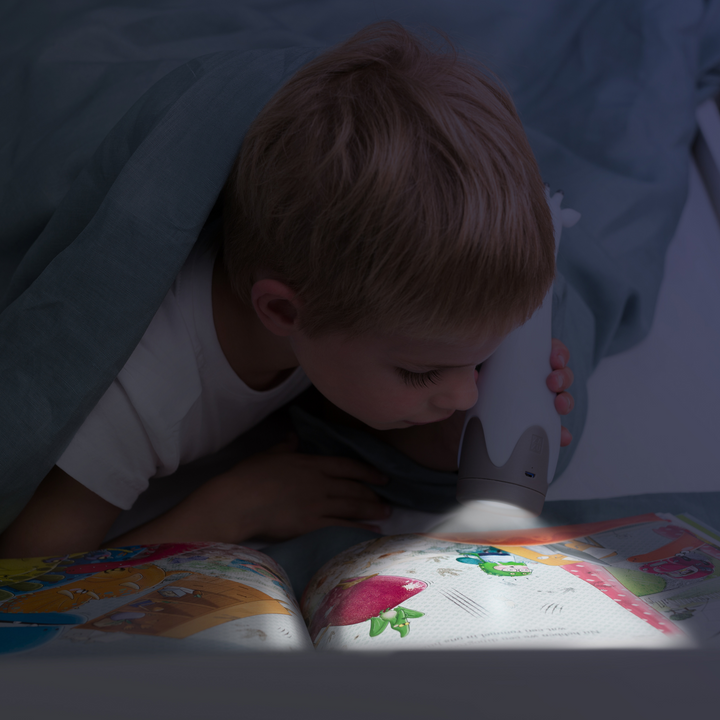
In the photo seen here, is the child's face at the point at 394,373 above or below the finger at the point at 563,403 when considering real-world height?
above

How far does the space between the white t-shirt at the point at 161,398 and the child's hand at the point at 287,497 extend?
76 millimetres

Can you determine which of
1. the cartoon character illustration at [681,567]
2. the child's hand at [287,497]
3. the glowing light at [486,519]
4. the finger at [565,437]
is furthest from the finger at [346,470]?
the cartoon character illustration at [681,567]

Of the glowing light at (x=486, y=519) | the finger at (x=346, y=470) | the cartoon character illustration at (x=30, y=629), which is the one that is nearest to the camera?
the cartoon character illustration at (x=30, y=629)

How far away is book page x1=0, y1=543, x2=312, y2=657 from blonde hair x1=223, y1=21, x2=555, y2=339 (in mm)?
215

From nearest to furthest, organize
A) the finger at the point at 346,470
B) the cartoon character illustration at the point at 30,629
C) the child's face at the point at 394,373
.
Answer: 1. the cartoon character illustration at the point at 30,629
2. the child's face at the point at 394,373
3. the finger at the point at 346,470

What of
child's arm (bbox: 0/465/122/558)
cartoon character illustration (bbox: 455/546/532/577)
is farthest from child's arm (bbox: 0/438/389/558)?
cartoon character illustration (bbox: 455/546/532/577)

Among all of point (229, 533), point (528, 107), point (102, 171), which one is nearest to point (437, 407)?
point (229, 533)

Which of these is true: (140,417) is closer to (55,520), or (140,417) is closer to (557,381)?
(55,520)

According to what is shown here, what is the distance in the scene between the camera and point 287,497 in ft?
2.24

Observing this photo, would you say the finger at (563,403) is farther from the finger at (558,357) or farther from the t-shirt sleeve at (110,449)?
the t-shirt sleeve at (110,449)

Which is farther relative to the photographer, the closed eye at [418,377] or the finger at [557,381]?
the finger at [557,381]

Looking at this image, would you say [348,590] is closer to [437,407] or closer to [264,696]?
[437,407]

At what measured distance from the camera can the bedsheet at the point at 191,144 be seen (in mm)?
503

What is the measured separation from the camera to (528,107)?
3.02ft
